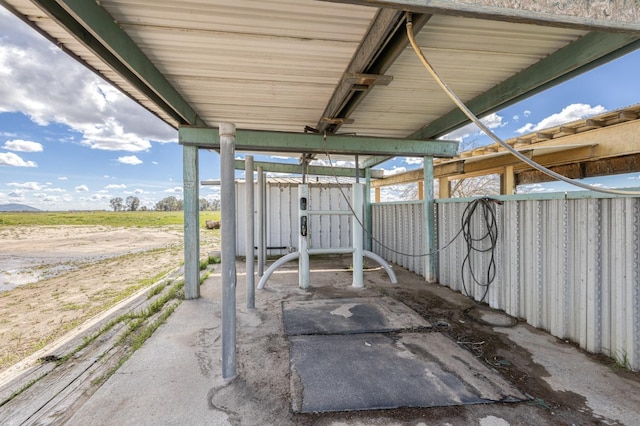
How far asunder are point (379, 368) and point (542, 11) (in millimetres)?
2430

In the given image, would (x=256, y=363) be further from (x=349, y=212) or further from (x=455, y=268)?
(x=455, y=268)

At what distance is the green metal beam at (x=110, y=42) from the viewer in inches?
73.4

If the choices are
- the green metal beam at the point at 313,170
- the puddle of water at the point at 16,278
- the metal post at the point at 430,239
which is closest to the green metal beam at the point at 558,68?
the metal post at the point at 430,239

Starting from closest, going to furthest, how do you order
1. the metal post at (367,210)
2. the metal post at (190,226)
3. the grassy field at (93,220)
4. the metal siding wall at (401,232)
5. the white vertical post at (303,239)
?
the metal post at (190,226) → the white vertical post at (303,239) → the metal siding wall at (401,232) → the metal post at (367,210) → the grassy field at (93,220)

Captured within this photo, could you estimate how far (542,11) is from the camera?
1389 mm

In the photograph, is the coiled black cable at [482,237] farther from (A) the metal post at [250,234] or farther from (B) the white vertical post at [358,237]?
(A) the metal post at [250,234]

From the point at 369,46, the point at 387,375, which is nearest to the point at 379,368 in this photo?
the point at 387,375

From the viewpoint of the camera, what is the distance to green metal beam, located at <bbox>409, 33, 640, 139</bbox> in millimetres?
2332

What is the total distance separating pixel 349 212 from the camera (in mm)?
4844

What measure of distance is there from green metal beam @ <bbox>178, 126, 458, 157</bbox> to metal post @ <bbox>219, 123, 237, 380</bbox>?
2188 mm

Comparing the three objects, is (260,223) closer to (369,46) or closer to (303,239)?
(303,239)

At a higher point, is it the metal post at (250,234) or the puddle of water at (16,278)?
the metal post at (250,234)

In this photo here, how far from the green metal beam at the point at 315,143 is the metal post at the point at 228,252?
7.18ft

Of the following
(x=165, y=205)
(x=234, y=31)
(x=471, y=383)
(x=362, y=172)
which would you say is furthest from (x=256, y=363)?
(x=165, y=205)
